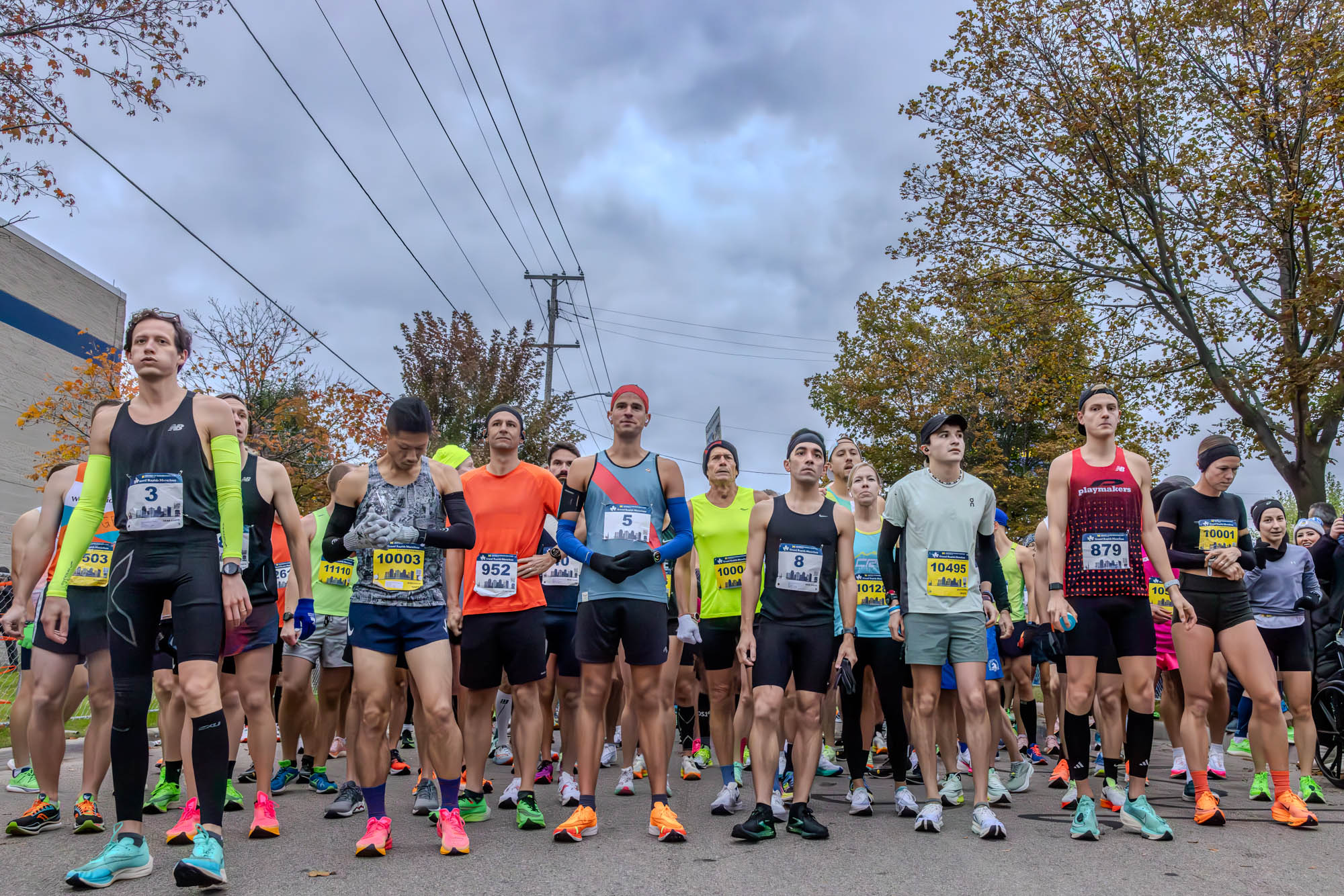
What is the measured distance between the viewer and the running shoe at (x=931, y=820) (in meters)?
5.61

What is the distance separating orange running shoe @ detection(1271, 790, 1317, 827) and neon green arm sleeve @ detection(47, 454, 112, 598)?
639 cm

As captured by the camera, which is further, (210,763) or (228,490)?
(228,490)

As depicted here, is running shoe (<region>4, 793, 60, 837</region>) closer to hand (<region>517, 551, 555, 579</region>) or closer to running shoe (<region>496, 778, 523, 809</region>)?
running shoe (<region>496, 778, 523, 809</region>)

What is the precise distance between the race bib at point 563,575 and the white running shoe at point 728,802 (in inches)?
72.7

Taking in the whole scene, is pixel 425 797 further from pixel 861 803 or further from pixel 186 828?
pixel 861 803

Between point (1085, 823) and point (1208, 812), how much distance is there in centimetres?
92

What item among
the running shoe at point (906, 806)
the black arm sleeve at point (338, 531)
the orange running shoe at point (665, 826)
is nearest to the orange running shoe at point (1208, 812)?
the running shoe at point (906, 806)

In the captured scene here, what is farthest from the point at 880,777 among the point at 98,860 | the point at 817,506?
the point at 98,860

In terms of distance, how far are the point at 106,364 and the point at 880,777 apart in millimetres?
26069

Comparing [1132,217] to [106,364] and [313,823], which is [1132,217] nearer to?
[313,823]

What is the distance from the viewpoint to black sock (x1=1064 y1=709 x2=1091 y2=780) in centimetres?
574

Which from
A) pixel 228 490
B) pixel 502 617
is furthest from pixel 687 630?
pixel 228 490

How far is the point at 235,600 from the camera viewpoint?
428 centimetres

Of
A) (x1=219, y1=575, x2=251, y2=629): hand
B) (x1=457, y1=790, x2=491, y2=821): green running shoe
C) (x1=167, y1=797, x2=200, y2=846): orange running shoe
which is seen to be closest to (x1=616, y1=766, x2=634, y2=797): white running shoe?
(x1=457, y1=790, x2=491, y2=821): green running shoe
